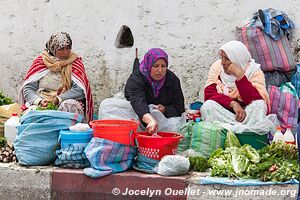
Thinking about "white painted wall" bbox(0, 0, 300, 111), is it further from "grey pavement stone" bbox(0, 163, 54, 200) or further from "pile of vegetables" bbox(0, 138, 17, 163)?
"grey pavement stone" bbox(0, 163, 54, 200)

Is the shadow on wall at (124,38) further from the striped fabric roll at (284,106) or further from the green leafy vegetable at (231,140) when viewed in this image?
the green leafy vegetable at (231,140)

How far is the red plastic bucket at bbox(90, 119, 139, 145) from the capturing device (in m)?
6.07

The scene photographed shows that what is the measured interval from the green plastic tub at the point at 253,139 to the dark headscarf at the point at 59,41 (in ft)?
7.06

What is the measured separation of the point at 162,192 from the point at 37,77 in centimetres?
228

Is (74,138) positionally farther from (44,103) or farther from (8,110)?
(8,110)

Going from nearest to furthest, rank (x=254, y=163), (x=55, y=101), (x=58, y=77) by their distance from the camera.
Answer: (x=254, y=163)
(x=55, y=101)
(x=58, y=77)

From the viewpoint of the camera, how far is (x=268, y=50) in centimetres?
727

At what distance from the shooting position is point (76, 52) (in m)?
8.00

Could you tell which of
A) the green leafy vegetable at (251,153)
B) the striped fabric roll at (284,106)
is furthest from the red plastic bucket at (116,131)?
the striped fabric roll at (284,106)

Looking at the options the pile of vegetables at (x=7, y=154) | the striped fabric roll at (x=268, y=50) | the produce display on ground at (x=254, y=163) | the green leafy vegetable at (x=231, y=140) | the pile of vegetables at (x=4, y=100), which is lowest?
the pile of vegetables at (x=7, y=154)

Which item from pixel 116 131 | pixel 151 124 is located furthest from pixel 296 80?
pixel 116 131

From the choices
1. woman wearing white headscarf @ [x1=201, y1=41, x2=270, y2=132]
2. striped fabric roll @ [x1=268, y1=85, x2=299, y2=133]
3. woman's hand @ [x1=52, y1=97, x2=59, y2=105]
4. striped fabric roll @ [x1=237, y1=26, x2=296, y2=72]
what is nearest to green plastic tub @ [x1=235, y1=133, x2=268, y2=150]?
woman wearing white headscarf @ [x1=201, y1=41, x2=270, y2=132]

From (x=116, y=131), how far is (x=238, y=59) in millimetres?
1564

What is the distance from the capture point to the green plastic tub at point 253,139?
654cm
